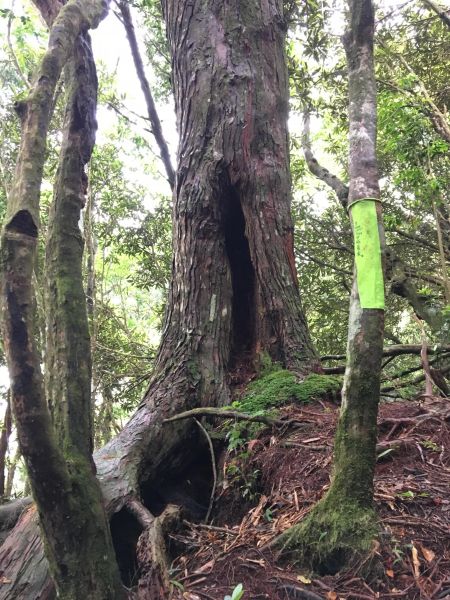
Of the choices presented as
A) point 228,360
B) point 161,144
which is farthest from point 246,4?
point 228,360

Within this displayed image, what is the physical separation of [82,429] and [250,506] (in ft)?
4.26

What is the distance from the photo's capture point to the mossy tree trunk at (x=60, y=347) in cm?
178

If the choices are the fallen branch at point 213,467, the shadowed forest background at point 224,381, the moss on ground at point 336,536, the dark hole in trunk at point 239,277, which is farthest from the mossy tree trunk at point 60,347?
the dark hole in trunk at point 239,277

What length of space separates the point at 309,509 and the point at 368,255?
121 cm

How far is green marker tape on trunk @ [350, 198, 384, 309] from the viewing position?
2.09 meters

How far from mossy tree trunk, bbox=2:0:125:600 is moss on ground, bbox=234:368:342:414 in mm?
1664

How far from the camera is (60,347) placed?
2.16 metres

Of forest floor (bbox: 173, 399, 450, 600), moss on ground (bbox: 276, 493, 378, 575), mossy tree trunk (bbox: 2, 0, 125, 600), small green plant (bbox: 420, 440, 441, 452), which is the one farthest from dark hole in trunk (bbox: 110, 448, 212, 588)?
small green plant (bbox: 420, 440, 441, 452)

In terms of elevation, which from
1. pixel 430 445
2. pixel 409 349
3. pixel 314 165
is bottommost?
pixel 430 445

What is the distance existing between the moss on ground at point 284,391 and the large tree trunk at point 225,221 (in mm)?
222

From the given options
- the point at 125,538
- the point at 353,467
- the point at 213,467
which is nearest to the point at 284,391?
the point at 213,467

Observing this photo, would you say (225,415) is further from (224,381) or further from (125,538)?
(125,538)

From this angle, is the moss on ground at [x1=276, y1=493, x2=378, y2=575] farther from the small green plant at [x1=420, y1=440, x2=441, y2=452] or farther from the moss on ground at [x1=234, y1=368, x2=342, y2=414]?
the moss on ground at [x1=234, y1=368, x2=342, y2=414]

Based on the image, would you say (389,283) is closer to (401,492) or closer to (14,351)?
(401,492)
